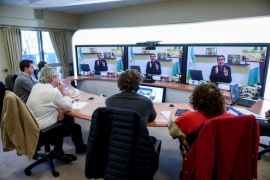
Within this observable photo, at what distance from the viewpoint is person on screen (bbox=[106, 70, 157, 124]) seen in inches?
62.4

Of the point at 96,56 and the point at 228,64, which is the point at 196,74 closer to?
the point at 228,64

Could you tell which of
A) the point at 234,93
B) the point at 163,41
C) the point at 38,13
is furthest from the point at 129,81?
the point at 38,13

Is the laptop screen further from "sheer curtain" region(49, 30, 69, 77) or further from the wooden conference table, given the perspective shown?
"sheer curtain" region(49, 30, 69, 77)

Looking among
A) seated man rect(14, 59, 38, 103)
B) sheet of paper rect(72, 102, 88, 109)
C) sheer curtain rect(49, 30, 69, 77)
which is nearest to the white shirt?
sheet of paper rect(72, 102, 88, 109)

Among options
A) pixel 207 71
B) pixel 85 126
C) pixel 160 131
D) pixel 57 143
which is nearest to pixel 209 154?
pixel 57 143

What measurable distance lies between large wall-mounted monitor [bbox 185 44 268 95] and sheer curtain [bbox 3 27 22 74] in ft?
12.8

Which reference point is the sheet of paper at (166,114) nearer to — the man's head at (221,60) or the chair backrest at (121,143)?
the chair backrest at (121,143)

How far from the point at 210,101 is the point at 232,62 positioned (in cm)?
194

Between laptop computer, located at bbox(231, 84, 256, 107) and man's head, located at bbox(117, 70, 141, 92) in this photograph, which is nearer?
man's head, located at bbox(117, 70, 141, 92)

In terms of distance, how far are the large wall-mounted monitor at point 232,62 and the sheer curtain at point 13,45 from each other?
391 centimetres

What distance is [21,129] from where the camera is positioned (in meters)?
1.79

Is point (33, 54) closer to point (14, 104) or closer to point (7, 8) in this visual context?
point (7, 8)

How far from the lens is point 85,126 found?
136 inches

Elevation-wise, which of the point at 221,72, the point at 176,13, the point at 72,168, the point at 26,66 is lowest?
the point at 72,168
